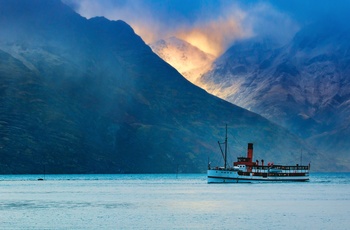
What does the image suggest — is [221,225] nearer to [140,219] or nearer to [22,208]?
[140,219]

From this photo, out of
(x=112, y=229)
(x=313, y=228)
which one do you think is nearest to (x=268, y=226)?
(x=313, y=228)

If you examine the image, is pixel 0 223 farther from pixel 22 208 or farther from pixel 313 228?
pixel 313 228

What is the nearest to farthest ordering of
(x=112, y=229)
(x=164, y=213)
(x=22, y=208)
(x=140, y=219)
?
(x=112, y=229) < (x=140, y=219) < (x=164, y=213) < (x=22, y=208)

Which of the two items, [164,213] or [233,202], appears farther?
[233,202]

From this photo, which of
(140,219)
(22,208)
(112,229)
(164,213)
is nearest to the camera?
(112,229)

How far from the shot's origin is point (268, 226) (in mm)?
116125

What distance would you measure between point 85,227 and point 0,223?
17.2 metres

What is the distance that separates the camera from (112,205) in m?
170

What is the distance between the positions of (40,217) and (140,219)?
1982 cm

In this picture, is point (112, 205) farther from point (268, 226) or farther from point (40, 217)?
point (268, 226)

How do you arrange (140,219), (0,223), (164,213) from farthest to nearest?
(164,213)
(140,219)
(0,223)

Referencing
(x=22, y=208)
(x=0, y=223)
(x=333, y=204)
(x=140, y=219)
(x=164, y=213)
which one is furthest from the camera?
(x=333, y=204)

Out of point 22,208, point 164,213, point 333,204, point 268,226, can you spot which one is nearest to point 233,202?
point 333,204

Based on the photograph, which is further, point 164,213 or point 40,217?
point 164,213
